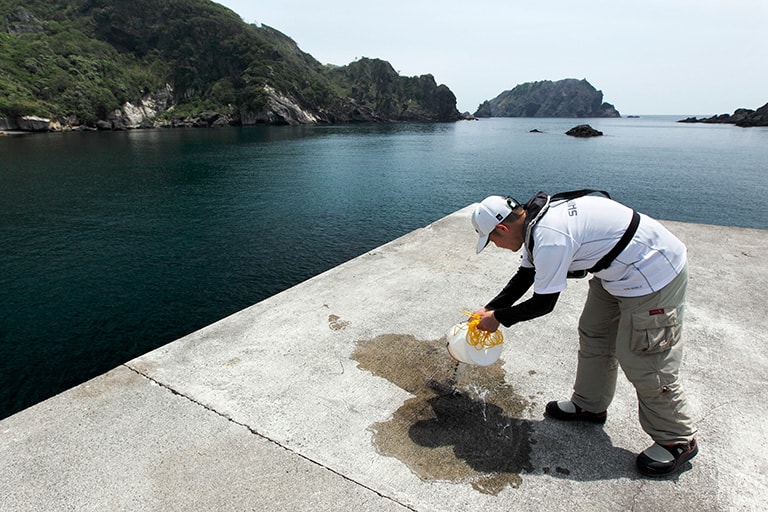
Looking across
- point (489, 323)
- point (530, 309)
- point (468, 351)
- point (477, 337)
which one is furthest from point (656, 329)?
point (468, 351)

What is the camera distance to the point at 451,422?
3.33 meters

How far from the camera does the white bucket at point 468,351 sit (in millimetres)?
3361

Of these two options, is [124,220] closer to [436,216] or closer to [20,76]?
[436,216]

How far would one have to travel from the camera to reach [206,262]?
14.1m

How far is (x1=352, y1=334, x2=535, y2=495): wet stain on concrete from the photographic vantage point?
2.89 meters

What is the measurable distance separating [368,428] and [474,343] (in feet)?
3.59

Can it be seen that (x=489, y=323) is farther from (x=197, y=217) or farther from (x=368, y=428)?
(x=197, y=217)

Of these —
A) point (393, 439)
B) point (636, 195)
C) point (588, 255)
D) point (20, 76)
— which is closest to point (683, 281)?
point (588, 255)

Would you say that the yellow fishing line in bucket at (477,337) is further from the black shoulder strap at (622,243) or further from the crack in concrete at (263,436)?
the crack in concrete at (263,436)

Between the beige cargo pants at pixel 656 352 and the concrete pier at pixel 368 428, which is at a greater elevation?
the beige cargo pants at pixel 656 352

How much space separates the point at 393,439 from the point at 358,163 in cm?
3832

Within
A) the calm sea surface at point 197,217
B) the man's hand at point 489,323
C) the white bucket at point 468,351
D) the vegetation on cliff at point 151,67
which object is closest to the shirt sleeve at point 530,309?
the man's hand at point 489,323

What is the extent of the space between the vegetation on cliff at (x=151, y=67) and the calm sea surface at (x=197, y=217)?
43.9 meters

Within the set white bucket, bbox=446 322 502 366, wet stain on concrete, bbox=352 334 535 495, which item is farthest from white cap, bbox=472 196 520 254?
wet stain on concrete, bbox=352 334 535 495
